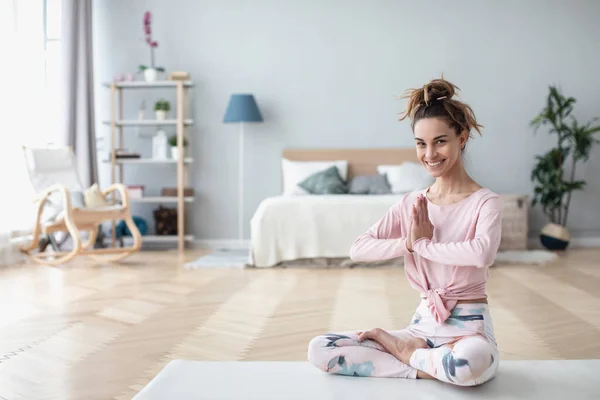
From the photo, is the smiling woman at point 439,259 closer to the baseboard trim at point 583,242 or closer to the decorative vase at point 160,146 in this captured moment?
the decorative vase at point 160,146

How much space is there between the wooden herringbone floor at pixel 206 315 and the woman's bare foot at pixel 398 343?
503 mm

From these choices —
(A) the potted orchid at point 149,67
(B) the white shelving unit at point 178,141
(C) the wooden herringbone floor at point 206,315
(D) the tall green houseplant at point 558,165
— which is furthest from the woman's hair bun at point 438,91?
(A) the potted orchid at point 149,67

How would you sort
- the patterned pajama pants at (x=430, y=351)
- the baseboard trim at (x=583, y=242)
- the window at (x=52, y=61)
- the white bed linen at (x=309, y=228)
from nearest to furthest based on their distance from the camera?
the patterned pajama pants at (x=430, y=351), the white bed linen at (x=309, y=228), the window at (x=52, y=61), the baseboard trim at (x=583, y=242)

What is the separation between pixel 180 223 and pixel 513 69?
3.35 meters

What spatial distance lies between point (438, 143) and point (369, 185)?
13.5 feet

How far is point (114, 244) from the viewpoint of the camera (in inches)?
243

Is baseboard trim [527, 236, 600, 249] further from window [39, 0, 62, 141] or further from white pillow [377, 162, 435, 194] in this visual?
window [39, 0, 62, 141]

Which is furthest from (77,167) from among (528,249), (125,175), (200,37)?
(528,249)

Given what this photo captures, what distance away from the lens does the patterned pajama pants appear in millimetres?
1749

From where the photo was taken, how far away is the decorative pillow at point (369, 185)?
592 cm

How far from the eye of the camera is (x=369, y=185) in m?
5.95

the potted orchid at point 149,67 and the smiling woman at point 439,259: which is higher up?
the potted orchid at point 149,67

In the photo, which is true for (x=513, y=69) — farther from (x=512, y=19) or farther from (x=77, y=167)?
(x=77, y=167)

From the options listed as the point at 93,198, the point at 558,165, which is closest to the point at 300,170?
the point at 93,198
